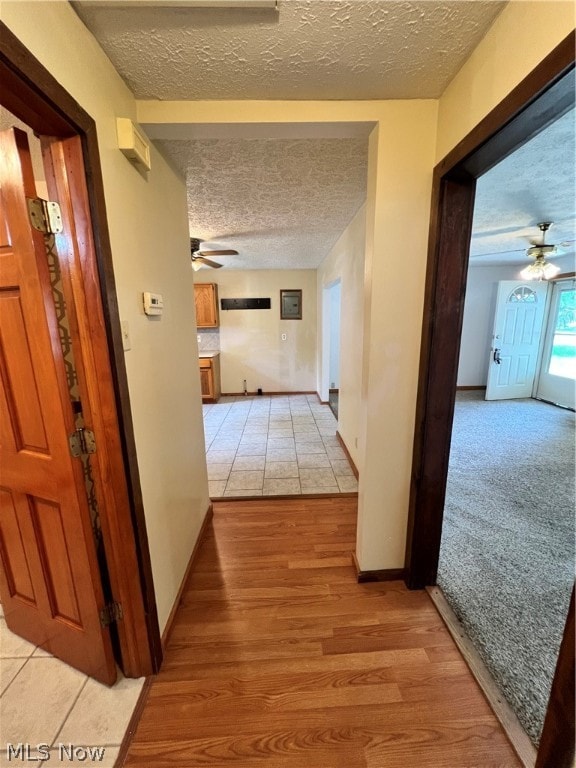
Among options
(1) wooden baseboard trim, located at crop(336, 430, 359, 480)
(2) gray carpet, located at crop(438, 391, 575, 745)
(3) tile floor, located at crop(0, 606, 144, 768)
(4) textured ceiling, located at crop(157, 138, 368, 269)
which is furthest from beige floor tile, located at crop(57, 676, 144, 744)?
(4) textured ceiling, located at crop(157, 138, 368, 269)

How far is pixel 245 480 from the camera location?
2686 mm

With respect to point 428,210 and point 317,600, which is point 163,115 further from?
point 317,600

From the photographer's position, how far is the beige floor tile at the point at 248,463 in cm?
291

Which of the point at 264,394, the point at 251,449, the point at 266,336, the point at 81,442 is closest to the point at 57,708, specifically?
the point at 81,442

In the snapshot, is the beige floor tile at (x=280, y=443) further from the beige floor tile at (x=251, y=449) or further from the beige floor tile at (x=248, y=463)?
the beige floor tile at (x=248, y=463)

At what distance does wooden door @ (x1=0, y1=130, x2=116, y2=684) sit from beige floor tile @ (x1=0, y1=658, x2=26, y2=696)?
8 cm

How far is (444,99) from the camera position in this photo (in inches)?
45.9

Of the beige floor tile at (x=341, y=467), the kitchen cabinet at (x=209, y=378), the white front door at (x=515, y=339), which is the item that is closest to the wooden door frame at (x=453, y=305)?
the beige floor tile at (x=341, y=467)

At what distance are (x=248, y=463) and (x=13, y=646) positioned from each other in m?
1.92

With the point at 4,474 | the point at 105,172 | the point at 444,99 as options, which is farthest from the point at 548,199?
the point at 4,474

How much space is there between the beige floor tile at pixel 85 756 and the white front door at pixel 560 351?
241 inches

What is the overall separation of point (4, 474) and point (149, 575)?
694 mm

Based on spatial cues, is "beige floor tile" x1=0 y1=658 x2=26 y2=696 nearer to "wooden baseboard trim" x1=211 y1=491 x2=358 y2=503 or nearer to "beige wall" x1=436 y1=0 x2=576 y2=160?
"wooden baseboard trim" x1=211 y1=491 x2=358 y2=503

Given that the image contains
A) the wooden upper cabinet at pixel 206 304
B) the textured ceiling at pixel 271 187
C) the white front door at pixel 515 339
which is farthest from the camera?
the wooden upper cabinet at pixel 206 304
